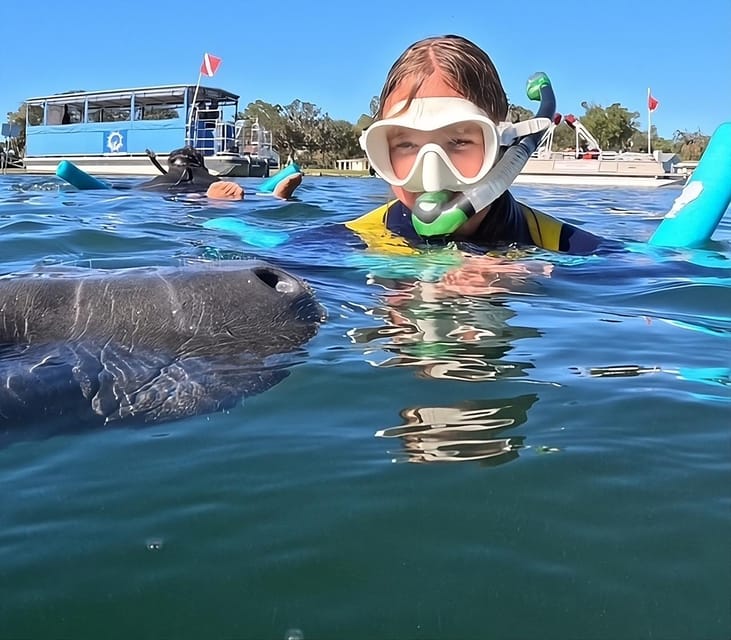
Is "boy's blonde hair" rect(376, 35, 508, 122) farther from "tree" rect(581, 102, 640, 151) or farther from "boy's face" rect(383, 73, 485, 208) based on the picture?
"tree" rect(581, 102, 640, 151)

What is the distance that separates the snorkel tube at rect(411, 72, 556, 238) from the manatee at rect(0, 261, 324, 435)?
1.74m

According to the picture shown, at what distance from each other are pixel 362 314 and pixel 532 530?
6.14ft

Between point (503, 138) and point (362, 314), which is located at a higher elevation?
point (503, 138)

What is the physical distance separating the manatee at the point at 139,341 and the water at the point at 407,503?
0.09 meters

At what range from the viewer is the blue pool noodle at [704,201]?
5.06 m

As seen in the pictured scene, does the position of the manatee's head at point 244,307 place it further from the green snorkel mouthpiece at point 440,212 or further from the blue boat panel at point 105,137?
the blue boat panel at point 105,137

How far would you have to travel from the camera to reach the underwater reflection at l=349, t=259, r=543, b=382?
2.46 metres

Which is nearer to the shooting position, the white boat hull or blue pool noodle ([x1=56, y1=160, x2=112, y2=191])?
blue pool noodle ([x1=56, y1=160, x2=112, y2=191])

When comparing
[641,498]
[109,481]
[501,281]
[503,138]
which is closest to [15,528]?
[109,481]

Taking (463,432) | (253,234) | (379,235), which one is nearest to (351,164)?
(253,234)

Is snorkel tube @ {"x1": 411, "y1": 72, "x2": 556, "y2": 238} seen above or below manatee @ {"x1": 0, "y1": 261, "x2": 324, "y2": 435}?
above

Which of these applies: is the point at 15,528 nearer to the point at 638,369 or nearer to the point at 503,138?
the point at 638,369

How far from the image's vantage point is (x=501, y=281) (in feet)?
12.6

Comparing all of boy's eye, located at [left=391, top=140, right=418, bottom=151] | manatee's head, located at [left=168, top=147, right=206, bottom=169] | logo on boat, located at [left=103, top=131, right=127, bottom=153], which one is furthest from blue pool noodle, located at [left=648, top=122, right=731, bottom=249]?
logo on boat, located at [left=103, top=131, right=127, bottom=153]
